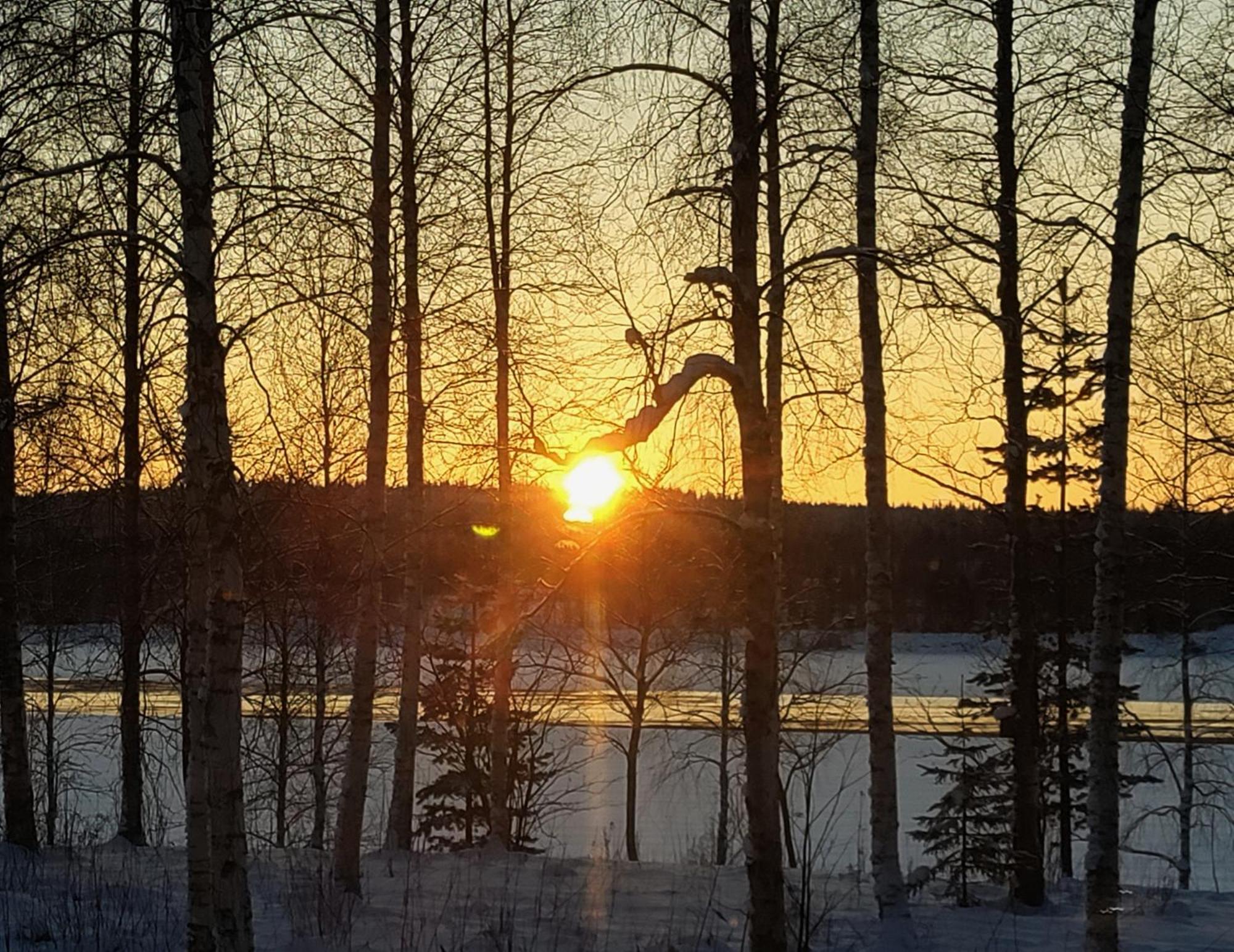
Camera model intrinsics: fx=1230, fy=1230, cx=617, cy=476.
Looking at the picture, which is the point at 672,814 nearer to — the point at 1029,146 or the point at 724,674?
the point at 724,674

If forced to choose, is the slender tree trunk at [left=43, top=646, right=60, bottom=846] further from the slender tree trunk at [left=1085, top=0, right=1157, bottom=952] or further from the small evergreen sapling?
the slender tree trunk at [left=1085, top=0, right=1157, bottom=952]

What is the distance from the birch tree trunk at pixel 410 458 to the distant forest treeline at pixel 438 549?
1.66ft

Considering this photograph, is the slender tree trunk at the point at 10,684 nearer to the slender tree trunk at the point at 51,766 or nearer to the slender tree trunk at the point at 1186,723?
the slender tree trunk at the point at 51,766

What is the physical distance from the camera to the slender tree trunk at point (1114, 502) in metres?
8.44

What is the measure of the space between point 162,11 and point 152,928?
5938 millimetres

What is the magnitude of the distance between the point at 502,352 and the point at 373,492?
370 centimetres

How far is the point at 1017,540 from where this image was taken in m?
12.6

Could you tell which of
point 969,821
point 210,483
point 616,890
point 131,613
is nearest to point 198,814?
point 210,483

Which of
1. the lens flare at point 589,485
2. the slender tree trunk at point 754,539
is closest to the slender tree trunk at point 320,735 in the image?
the slender tree trunk at point 754,539

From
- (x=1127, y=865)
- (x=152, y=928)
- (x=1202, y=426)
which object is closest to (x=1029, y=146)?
(x=1202, y=426)

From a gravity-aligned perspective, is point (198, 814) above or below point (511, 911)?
above

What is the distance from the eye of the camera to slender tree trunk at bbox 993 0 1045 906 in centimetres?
1165

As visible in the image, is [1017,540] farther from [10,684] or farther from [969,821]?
[10,684]

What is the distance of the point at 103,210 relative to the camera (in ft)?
20.4
